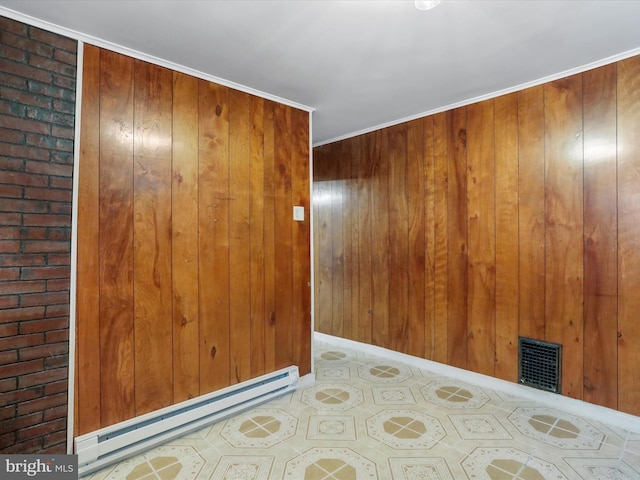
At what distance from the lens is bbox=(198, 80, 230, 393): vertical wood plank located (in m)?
2.43

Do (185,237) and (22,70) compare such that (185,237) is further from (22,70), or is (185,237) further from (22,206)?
(22,70)

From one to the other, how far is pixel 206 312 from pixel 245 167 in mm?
1113

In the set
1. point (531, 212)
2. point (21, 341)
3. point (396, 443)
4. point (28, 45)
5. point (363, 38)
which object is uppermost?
point (363, 38)

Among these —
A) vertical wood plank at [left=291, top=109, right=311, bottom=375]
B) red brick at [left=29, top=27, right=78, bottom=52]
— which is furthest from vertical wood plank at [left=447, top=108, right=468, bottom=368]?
red brick at [left=29, top=27, right=78, bottom=52]

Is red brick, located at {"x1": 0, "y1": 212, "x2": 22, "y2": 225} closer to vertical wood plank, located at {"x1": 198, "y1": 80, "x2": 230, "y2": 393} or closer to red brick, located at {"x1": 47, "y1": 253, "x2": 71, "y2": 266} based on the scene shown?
red brick, located at {"x1": 47, "y1": 253, "x2": 71, "y2": 266}

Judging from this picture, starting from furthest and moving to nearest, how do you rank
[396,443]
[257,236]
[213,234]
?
[257,236], [213,234], [396,443]

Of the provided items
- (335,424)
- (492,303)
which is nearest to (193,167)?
(335,424)

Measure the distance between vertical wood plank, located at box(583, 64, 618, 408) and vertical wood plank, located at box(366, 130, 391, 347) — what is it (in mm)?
1667

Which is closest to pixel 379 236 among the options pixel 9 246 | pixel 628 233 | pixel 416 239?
pixel 416 239

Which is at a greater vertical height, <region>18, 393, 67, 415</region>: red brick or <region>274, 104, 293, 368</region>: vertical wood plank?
<region>274, 104, 293, 368</region>: vertical wood plank

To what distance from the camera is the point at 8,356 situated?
1.74 metres

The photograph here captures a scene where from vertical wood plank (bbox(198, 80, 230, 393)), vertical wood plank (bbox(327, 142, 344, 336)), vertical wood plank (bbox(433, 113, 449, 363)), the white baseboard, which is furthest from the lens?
vertical wood plank (bbox(327, 142, 344, 336))

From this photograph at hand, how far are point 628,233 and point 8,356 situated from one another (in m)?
3.65

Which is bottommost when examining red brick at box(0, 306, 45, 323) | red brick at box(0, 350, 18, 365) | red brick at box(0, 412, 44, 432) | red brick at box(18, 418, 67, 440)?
red brick at box(18, 418, 67, 440)
